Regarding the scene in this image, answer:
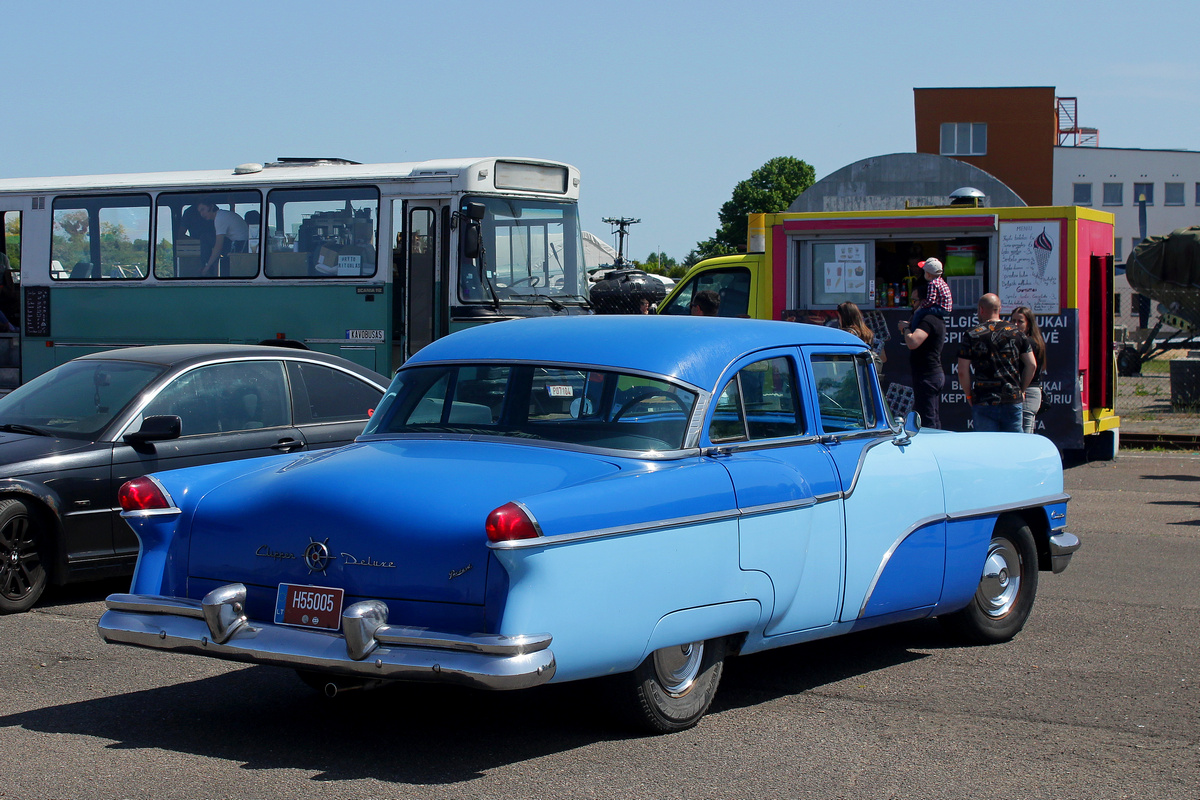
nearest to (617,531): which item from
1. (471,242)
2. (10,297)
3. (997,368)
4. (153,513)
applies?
(153,513)

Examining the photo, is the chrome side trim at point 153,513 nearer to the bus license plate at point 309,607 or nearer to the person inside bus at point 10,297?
the bus license plate at point 309,607

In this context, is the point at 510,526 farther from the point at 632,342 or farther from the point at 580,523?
the point at 632,342

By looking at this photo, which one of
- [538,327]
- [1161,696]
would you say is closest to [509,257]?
[538,327]

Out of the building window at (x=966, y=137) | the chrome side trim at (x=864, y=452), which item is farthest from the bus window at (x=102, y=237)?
the building window at (x=966, y=137)

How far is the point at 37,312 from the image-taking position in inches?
632

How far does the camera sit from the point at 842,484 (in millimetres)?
5355

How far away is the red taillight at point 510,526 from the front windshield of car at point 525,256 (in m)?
10.1

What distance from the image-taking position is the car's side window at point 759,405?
510cm

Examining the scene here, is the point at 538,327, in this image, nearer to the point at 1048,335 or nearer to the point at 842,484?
the point at 842,484

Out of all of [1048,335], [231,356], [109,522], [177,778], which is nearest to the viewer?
[177,778]

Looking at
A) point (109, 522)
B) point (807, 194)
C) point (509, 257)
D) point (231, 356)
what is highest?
point (807, 194)

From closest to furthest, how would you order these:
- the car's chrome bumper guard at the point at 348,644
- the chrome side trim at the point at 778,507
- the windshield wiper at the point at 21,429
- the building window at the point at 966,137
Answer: the car's chrome bumper guard at the point at 348,644 < the chrome side trim at the point at 778,507 < the windshield wiper at the point at 21,429 < the building window at the point at 966,137

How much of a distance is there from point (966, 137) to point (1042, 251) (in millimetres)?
47224

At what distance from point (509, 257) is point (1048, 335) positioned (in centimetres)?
601
